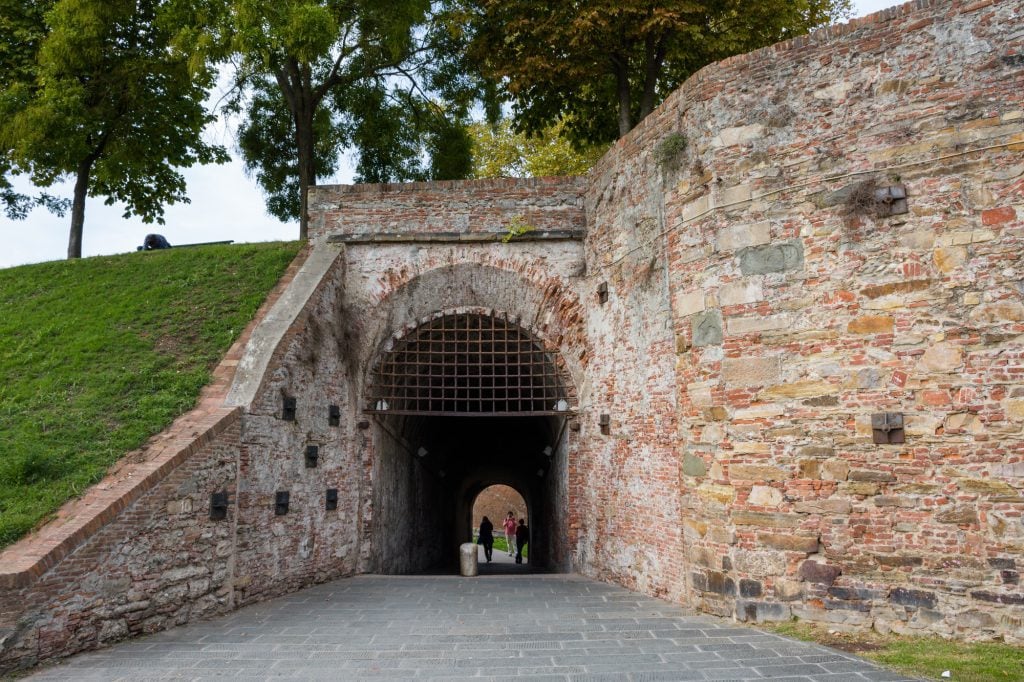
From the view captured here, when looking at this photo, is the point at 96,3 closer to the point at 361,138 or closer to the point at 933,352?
the point at 361,138

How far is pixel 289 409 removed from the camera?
29.9 feet

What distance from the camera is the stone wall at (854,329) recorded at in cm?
608

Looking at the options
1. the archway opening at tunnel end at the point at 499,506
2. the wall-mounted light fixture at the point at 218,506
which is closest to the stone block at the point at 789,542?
the wall-mounted light fixture at the point at 218,506

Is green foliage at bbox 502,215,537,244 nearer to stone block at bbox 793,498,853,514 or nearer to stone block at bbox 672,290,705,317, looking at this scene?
stone block at bbox 672,290,705,317

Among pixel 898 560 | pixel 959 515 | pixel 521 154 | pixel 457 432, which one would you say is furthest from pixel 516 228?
pixel 521 154

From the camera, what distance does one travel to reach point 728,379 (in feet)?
23.9

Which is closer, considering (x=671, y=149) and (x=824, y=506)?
(x=824, y=506)

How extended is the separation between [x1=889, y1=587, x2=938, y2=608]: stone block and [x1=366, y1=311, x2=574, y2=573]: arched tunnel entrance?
17.7 feet

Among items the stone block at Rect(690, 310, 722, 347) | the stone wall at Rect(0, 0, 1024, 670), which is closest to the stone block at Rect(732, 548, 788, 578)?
the stone wall at Rect(0, 0, 1024, 670)

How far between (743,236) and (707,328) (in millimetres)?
1043

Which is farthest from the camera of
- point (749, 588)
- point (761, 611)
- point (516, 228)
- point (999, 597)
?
point (516, 228)

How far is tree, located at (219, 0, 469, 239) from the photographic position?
15719 mm

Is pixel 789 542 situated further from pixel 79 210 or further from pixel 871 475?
pixel 79 210

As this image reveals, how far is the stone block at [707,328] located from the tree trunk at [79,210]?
621 inches
